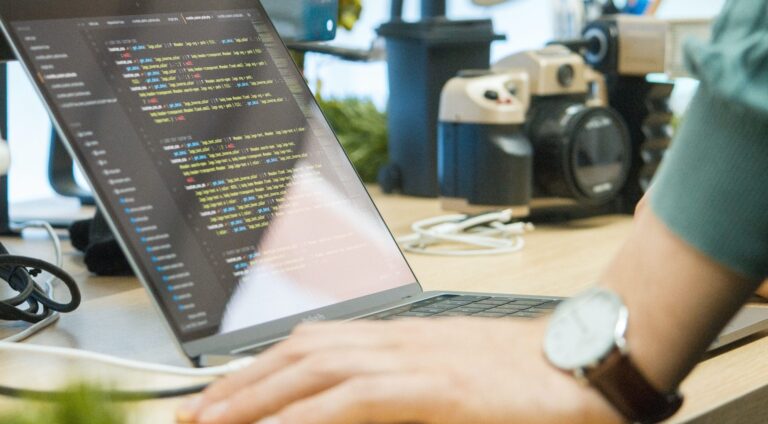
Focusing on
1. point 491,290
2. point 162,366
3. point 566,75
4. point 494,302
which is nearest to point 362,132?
point 566,75

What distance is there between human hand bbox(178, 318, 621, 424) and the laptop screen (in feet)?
0.39

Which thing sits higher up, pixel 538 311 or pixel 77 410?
pixel 77 410

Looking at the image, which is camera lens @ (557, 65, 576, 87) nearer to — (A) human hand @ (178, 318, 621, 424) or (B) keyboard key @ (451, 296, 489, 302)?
(B) keyboard key @ (451, 296, 489, 302)

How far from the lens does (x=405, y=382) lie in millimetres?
445

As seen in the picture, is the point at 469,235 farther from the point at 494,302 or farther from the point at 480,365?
the point at 480,365

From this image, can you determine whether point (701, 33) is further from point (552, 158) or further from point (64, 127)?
point (64, 127)

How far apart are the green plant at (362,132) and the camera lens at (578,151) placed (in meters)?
0.37

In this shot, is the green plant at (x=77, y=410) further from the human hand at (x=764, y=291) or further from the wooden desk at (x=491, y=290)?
the human hand at (x=764, y=291)

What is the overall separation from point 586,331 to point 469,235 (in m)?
0.56

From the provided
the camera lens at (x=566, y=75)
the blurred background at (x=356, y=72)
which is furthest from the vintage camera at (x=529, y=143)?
the blurred background at (x=356, y=72)

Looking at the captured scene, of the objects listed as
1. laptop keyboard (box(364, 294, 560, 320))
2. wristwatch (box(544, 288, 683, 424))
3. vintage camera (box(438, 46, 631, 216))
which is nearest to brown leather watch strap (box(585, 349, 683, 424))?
wristwatch (box(544, 288, 683, 424))

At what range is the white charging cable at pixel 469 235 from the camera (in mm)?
987

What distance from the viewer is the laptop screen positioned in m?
0.60

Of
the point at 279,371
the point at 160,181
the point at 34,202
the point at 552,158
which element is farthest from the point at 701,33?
the point at 279,371
